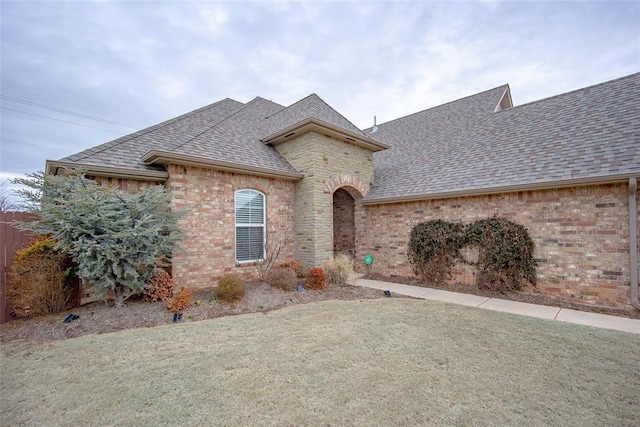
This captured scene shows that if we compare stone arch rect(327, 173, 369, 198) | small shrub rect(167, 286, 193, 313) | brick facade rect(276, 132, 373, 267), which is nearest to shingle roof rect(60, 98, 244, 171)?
brick facade rect(276, 132, 373, 267)

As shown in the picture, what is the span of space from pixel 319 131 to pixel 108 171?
577cm

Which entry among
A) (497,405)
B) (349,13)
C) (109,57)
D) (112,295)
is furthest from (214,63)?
(497,405)

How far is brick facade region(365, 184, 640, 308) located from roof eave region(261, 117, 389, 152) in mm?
3920

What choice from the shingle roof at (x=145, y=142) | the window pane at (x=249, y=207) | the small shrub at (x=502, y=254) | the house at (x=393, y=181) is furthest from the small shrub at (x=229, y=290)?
the small shrub at (x=502, y=254)

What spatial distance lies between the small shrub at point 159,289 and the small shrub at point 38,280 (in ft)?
4.91

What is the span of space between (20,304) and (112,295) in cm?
143

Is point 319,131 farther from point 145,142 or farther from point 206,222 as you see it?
point 145,142

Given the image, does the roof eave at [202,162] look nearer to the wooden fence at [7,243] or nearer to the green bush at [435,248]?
the wooden fence at [7,243]

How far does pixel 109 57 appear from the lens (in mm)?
11273

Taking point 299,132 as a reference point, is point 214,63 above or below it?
above

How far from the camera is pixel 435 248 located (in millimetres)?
8305

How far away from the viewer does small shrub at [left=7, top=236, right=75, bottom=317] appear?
16.7ft

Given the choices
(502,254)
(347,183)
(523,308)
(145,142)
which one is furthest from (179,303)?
(502,254)

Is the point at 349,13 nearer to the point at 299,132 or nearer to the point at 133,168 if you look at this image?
the point at 299,132
